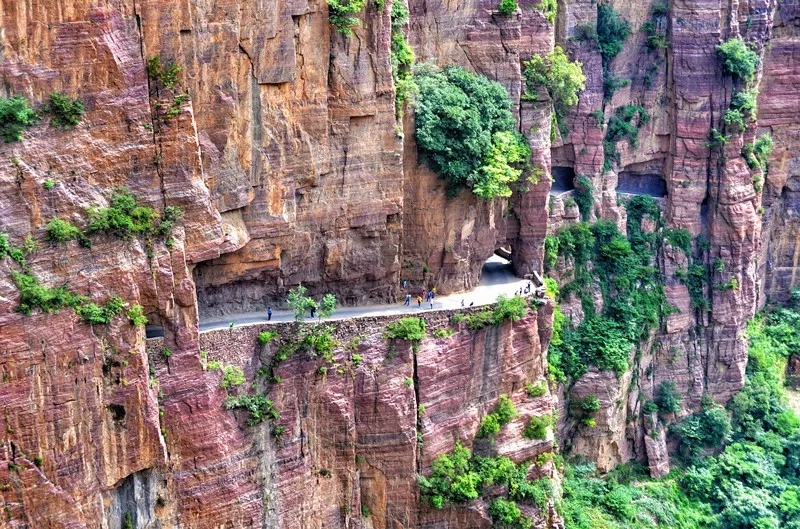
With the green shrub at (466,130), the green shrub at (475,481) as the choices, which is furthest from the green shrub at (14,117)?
the green shrub at (475,481)

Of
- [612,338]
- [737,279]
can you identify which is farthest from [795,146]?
[612,338]

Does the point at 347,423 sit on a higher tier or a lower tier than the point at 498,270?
lower

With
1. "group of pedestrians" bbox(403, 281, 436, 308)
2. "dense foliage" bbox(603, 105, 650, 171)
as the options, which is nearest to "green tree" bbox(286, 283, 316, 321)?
"group of pedestrians" bbox(403, 281, 436, 308)

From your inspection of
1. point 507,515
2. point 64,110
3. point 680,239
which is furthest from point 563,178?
point 64,110

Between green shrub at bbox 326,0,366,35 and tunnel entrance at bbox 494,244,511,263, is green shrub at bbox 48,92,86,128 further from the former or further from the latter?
tunnel entrance at bbox 494,244,511,263

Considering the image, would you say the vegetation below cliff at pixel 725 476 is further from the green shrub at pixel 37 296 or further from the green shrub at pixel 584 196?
the green shrub at pixel 37 296

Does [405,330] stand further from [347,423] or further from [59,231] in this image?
[59,231]
